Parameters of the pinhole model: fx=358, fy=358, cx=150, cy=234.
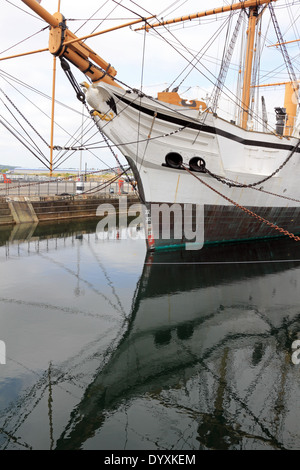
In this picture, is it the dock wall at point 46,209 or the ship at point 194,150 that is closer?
the ship at point 194,150

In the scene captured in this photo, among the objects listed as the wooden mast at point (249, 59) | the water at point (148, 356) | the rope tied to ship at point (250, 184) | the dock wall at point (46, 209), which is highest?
the wooden mast at point (249, 59)

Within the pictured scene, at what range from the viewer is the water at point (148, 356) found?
193 inches

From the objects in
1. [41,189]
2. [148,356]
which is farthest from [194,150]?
[41,189]

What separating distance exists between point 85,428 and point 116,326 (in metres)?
3.67

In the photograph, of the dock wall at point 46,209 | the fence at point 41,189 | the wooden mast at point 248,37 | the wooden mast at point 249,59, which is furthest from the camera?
the fence at point 41,189

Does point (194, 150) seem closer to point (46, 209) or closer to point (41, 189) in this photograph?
point (46, 209)

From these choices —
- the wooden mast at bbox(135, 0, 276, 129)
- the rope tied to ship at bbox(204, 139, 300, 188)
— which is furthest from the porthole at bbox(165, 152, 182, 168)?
the wooden mast at bbox(135, 0, 276, 129)

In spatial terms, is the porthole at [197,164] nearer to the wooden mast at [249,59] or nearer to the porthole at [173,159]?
the porthole at [173,159]

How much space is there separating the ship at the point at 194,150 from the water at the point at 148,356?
8.36 feet

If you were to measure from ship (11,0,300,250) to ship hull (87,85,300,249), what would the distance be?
0.04 meters

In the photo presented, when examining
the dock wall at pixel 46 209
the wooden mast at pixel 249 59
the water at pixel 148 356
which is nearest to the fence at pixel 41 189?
the dock wall at pixel 46 209

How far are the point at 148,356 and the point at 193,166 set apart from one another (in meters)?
9.38

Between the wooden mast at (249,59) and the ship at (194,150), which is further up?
the wooden mast at (249,59)

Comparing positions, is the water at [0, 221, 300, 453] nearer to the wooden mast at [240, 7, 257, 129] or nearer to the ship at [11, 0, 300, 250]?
the ship at [11, 0, 300, 250]
